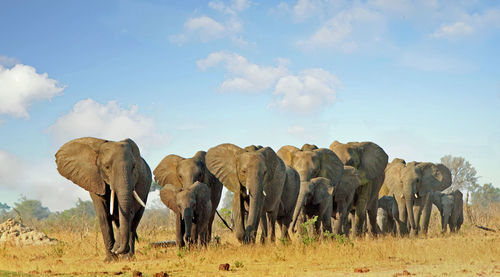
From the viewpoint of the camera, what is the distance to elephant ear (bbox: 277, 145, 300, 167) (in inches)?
715

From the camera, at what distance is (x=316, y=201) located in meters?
16.5

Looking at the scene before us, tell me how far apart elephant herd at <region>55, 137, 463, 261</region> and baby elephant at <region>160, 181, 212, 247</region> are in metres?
0.02

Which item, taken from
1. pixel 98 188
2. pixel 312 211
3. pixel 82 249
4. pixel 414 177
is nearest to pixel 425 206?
pixel 414 177

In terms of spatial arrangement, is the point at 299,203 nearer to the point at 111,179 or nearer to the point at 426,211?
the point at 111,179

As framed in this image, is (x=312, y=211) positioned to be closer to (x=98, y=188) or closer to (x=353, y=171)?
(x=353, y=171)

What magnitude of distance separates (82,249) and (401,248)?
30.1 feet

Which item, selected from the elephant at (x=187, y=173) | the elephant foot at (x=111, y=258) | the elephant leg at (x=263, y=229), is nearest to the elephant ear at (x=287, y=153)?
the elephant at (x=187, y=173)

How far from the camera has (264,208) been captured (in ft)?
49.3

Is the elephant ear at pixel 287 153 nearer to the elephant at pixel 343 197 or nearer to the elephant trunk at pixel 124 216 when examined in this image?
the elephant at pixel 343 197

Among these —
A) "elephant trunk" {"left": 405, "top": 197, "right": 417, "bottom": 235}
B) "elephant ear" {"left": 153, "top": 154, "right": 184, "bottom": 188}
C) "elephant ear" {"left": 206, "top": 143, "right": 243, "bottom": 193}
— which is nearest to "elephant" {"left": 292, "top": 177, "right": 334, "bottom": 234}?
"elephant ear" {"left": 206, "top": 143, "right": 243, "bottom": 193}

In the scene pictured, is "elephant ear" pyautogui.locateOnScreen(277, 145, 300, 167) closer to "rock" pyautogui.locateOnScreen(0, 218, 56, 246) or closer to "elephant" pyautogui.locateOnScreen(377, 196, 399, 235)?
"elephant" pyautogui.locateOnScreen(377, 196, 399, 235)

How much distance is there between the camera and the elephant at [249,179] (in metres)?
14.1

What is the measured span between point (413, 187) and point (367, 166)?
9.48ft

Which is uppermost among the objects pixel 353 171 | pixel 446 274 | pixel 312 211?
pixel 353 171
